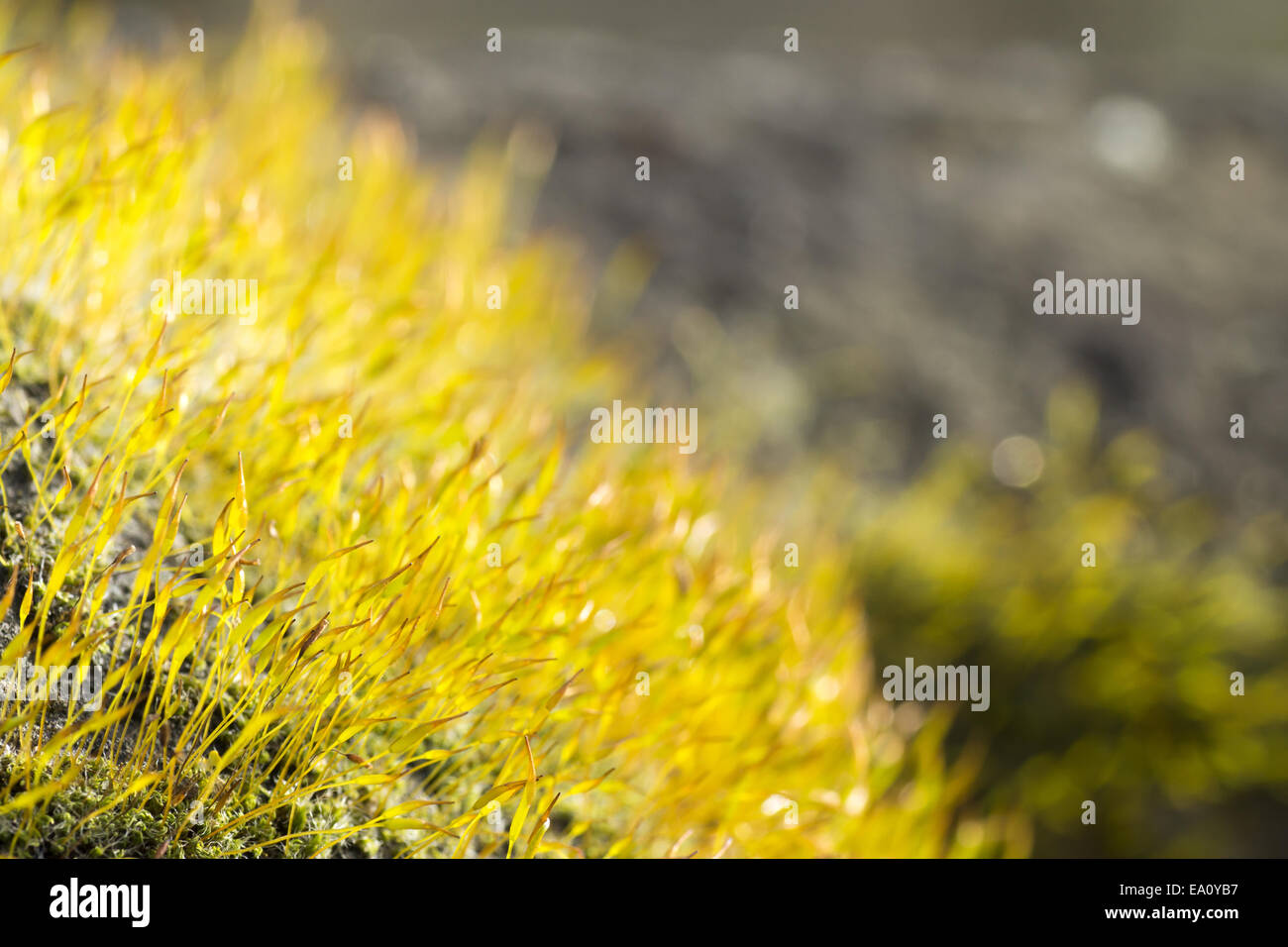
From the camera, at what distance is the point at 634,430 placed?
318cm

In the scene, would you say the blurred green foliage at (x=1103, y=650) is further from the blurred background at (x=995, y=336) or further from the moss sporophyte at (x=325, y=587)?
the moss sporophyte at (x=325, y=587)

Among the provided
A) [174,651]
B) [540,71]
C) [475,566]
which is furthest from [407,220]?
[540,71]

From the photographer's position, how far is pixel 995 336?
505 centimetres

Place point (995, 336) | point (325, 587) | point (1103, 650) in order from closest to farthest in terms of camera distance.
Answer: point (325, 587)
point (1103, 650)
point (995, 336)

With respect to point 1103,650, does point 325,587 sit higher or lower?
higher

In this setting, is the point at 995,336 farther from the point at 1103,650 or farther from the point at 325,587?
the point at 325,587

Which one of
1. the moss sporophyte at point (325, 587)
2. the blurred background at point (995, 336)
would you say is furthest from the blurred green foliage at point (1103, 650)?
the moss sporophyte at point (325, 587)

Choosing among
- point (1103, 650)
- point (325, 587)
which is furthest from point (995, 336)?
point (325, 587)

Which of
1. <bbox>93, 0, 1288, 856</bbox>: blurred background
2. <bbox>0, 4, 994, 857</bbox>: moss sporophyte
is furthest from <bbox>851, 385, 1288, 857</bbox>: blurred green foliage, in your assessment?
<bbox>0, 4, 994, 857</bbox>: moss sporophyte

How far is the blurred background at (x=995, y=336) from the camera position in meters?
3.66

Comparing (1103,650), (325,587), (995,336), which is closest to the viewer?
(325,587)

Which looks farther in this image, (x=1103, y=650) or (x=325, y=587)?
(x=1103, y=650)

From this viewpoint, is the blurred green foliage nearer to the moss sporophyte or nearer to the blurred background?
the blurred background

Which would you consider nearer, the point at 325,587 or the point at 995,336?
the point at 325,587
